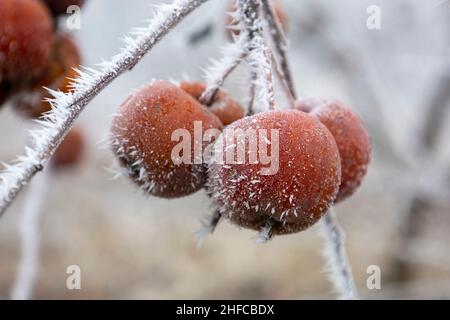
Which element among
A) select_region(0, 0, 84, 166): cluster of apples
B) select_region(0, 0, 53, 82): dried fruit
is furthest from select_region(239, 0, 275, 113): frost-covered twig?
select_region(0, 0, 53, 82): dried fruit

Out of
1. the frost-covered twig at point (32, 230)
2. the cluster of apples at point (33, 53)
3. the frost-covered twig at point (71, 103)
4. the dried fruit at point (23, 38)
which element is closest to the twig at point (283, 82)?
the frost-covered twig at point (71, 103)

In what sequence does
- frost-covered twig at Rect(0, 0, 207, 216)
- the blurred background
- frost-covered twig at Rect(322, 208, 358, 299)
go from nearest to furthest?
frost-covered twig at Rect(0, 0, 207, 216), frost-covered twig at Rect(322, 208, 358, 299), the blurred background

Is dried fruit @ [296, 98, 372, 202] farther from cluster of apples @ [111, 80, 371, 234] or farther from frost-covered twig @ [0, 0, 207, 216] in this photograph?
frost-covered twig @ [0, 0, 207, 216]

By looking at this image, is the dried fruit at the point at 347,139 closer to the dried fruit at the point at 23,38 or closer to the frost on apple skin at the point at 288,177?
the frost on apple skin at the point at 288,177

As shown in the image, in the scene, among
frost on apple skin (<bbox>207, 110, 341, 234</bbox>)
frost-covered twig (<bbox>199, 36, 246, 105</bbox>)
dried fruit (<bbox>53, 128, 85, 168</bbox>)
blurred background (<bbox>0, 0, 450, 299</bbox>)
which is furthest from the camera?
blurred background (<bbox>0, 0, 450, 299</bbox>)

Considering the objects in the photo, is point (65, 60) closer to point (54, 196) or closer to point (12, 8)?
point (12, 8)

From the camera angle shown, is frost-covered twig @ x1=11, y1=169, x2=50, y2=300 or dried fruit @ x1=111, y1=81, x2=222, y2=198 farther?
frost-covered twig @ x1=11, y1=169, x2=50, y2=300

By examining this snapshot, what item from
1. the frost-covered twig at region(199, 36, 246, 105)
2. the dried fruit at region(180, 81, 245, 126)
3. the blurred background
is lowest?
the blurred background
